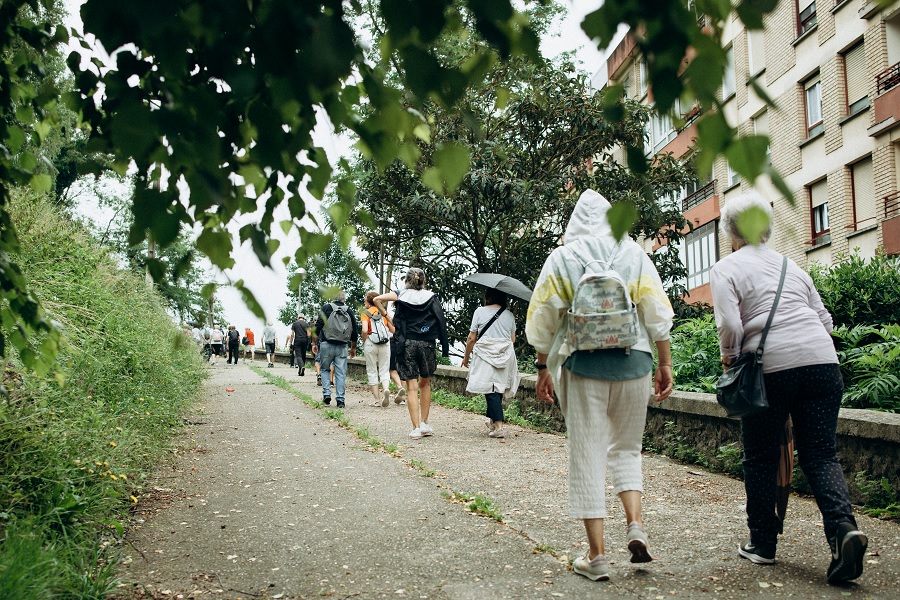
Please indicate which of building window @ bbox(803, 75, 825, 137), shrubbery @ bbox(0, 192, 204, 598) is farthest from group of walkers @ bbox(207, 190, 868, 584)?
building window @ bbox(803, 75, 825, 137)

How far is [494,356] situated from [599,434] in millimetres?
5377

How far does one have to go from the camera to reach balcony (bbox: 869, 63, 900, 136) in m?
20.7

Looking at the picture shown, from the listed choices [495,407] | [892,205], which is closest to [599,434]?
[495,407]

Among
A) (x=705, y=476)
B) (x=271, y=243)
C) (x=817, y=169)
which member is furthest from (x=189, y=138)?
(x=817, y=169)

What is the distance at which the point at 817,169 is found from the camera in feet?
81.6

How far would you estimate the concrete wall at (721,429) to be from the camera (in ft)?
17.9

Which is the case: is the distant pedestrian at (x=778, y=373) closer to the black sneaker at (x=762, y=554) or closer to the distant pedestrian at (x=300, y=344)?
the black sneaker at (x=762, y=554)

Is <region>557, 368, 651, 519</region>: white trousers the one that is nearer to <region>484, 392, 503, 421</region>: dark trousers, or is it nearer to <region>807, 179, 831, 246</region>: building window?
<region>484, 392, 503, 421</region>: dark trousers

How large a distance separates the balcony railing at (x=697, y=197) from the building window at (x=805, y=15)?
7311 mm

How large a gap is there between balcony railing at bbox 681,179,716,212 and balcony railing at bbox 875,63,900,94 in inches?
406

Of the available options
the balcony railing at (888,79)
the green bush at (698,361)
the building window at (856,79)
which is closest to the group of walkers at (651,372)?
the green bush at (698,361)

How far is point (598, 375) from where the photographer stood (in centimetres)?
420

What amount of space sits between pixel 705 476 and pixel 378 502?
2.83 meters

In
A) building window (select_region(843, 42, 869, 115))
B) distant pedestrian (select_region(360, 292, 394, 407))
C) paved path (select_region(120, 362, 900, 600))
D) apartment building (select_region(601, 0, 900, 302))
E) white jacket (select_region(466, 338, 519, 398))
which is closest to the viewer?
paved path (select_region(120, 362, 900, 600))
